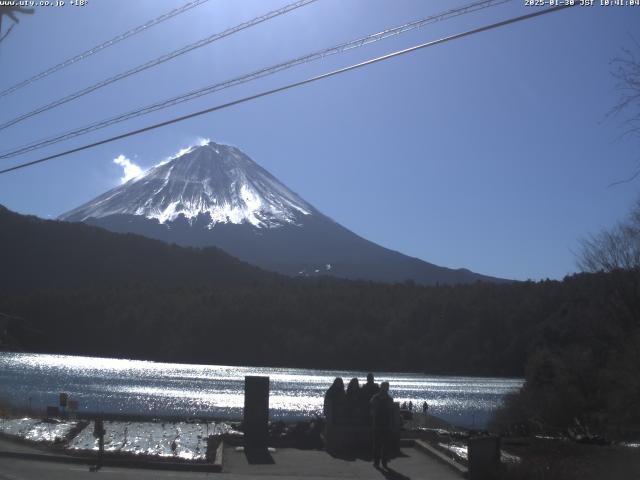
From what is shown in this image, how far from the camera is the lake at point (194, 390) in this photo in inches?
1804

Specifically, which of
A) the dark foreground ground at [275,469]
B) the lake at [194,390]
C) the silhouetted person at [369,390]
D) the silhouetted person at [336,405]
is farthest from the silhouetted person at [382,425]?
the lake at [194,390]

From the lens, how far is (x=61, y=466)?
13.6 metres

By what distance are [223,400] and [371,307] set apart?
59.6m

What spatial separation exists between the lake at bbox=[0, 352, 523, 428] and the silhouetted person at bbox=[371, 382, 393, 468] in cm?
1909

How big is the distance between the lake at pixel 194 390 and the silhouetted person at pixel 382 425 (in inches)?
751

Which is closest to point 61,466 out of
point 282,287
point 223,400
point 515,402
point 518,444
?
point 518,444

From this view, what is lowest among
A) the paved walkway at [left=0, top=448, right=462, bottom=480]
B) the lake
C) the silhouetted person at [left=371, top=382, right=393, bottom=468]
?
the paved walkway at [left=0, top=448, right=462, bottom=480]

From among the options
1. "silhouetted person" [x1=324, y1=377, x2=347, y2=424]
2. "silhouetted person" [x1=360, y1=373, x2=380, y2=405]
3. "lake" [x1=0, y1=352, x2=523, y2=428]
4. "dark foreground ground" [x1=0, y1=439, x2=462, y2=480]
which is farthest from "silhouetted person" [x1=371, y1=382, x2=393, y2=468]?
"lake" [x1=0, y1=352, x2=523, y2=428]

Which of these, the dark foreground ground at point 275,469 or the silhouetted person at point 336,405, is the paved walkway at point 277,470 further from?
the silhouetted person at point 336,405

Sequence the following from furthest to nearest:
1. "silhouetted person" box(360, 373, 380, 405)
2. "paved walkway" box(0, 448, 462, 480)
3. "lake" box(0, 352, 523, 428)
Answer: "lake" box(0, 352, 523, 428) → "silhouetted person" box(360, 373, 380, 405) → "paved walkway" box(0, 448, 462, 480)

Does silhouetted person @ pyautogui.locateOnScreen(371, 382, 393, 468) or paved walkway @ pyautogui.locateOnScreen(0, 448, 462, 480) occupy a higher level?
silhouetted person @ pyautogui.locateOnScreen(371, 382, 393, 468)

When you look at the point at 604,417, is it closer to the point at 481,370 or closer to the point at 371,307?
the point at 481,370

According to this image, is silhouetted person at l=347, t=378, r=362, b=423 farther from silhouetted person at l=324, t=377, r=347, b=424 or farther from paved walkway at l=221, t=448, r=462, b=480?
paved walkway at l=221, t=448, r=462, b=480

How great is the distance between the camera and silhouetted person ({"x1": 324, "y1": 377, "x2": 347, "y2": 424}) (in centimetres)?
1623
